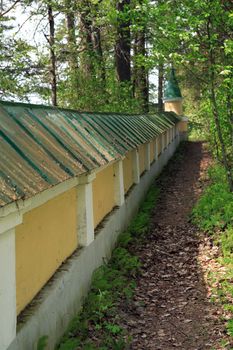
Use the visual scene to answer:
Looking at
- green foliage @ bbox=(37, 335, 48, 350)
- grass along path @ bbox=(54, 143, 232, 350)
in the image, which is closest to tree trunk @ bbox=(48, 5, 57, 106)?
grass along path @ bbox=(54, 143, 232, 350)

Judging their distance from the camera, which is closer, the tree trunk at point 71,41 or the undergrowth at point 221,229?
the undergrowth at point 221,229

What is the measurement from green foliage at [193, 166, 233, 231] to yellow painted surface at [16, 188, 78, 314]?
14.7ft

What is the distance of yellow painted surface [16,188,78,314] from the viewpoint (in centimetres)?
434

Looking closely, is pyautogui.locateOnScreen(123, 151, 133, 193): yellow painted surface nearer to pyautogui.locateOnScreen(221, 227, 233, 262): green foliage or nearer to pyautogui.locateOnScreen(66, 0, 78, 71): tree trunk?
pyautogui.locateOnScreen(221, 227, 233, 262): green foliage

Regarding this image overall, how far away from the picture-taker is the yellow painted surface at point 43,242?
434cm

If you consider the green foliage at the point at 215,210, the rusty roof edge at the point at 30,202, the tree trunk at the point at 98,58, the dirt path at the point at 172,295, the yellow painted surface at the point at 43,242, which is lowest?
the dirt path at the point at 172,295

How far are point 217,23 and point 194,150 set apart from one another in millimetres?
18408

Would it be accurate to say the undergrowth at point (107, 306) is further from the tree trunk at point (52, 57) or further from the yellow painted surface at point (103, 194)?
the tree trunk at point (52, 57)

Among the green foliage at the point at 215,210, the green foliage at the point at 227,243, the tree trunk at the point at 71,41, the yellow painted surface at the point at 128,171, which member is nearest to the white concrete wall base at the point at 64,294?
the green foliage at the point at 227,243

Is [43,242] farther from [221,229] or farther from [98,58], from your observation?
[98,58]

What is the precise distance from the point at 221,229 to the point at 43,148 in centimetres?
594

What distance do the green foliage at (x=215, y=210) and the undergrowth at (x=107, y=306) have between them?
2.04 m

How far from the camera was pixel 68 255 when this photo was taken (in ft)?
19.4

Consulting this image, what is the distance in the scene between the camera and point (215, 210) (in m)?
10.6
